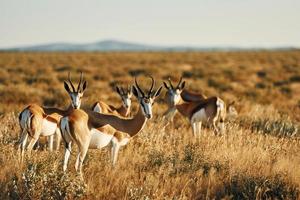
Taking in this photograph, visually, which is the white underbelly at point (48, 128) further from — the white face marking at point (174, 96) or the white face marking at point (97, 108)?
the white face marking at point (174, 96)

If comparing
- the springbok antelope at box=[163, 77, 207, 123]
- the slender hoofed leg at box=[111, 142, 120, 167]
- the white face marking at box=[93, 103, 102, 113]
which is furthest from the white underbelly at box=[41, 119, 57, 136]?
the springbok antelope at box=[163, 77, 207, 123]

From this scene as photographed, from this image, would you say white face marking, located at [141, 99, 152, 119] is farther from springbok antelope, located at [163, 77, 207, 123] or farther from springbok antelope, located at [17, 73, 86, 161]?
springbok antelope, located at [163, 77, 207, 123]

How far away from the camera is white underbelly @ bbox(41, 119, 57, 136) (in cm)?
907

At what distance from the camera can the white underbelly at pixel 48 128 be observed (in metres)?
9.07

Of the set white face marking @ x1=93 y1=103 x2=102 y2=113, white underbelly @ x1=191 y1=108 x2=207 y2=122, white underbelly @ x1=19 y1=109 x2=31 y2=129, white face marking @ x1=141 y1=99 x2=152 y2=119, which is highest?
white face marking @ x1=141 y1=99 x2=152 y2=119

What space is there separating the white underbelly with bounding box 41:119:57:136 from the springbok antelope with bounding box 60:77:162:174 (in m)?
1.59

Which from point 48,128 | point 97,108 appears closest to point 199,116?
point 97,108

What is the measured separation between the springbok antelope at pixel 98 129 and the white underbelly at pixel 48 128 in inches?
62.5

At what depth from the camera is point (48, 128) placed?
9.12m

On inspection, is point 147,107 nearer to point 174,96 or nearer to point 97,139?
point 97,139

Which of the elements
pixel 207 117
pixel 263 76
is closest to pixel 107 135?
pixel 207 117

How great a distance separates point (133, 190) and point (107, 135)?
1.77 meters

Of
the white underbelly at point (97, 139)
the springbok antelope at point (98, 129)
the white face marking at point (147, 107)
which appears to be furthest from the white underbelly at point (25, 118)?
the white face marking at point (147, 107)

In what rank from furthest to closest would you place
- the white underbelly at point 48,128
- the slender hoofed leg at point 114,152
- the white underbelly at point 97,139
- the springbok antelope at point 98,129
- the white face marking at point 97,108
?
the white face marking at point 97,108 → the white underbelly at point 48,128 → the slender hoofed leg at point 114,152 → the white underbelly at point 97,139 → the springbok antelope at point 98,129
